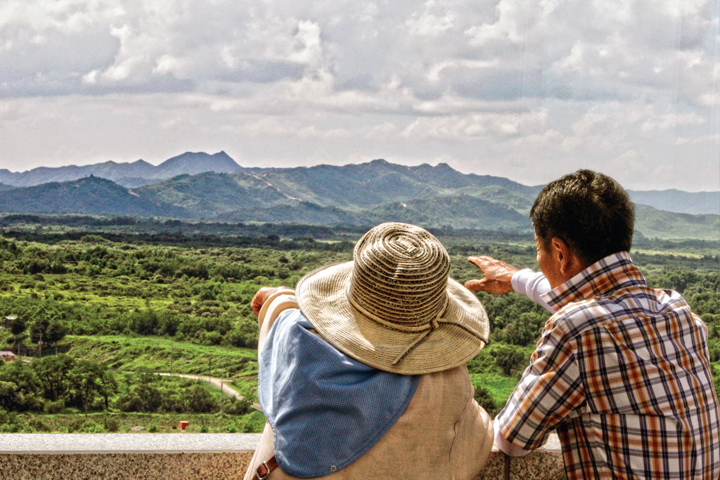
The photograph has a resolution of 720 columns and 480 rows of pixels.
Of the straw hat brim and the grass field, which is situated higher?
the straw hat brim

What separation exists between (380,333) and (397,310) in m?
0.05

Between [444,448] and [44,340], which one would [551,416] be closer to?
[444,448]

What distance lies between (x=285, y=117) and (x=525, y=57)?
73.0 ft

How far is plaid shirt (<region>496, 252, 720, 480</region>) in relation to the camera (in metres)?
0.92

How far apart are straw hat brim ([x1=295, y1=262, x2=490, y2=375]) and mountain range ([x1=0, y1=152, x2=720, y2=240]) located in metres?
8.37

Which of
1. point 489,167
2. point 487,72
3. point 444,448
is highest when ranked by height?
point 487,72

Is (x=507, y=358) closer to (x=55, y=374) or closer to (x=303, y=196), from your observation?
(x=55, y=374)

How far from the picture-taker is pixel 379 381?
37.6 inches

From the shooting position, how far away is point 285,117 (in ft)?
83.3

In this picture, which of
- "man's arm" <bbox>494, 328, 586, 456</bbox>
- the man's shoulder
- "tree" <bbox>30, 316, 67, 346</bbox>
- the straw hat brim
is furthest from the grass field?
the man's shoulder

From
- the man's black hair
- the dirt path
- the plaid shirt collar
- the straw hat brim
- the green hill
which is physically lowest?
the dirt path

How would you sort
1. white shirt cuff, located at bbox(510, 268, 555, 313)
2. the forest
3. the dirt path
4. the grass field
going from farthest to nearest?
the grass field
the dirt path
the forest
white shirt cuff, located at bbox(510, 268, 555, 313)

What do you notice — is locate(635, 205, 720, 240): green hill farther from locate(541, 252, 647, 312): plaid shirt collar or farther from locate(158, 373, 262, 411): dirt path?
locate(541, 252, 647, 312): plaid shirt collar

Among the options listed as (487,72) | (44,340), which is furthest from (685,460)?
(487,72)
